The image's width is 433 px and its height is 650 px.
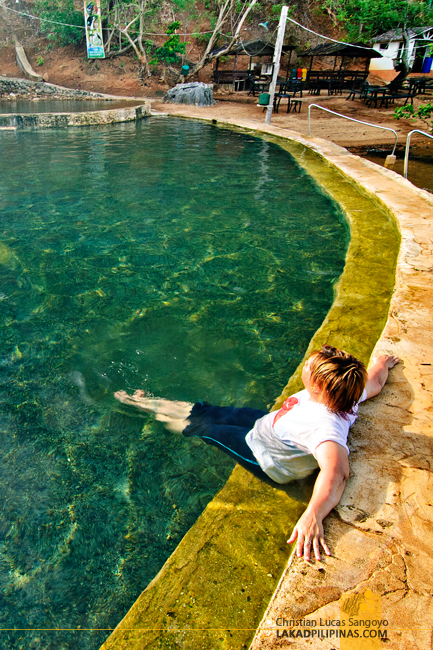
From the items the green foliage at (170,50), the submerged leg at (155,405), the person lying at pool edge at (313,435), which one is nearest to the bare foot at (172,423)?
the submerged leg at (155,405)

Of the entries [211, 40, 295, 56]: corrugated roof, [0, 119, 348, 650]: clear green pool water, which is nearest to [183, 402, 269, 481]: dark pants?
[0, 119, 348, 650]: clear green pool water

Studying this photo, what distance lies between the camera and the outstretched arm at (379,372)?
246 centimetres

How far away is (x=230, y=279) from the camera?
4762mm

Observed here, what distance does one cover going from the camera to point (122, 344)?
147 inches

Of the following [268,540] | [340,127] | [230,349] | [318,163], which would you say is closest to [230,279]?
[230,349]

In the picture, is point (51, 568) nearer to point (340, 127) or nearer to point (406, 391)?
point (406, 391)

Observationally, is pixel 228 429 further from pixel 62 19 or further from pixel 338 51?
pixel 62 19

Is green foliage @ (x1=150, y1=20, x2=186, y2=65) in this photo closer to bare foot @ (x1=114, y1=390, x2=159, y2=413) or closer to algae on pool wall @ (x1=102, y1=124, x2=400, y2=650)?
bare foot @ (x1=114, y1=390, x2=159, y2=413)

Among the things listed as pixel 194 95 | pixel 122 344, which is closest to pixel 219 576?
pixel 122 344

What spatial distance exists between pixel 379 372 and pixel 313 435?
885 millimetres

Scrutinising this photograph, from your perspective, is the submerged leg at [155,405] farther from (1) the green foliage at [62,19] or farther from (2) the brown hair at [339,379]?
(1) the green foliage at [62,19]

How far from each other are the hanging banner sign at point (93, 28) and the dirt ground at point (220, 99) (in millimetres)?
1615

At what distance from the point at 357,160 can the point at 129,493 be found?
8440mm

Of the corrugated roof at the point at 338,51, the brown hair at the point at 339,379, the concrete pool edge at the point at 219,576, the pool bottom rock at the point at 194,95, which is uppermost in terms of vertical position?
the corrugated roof at the point at 338,51
